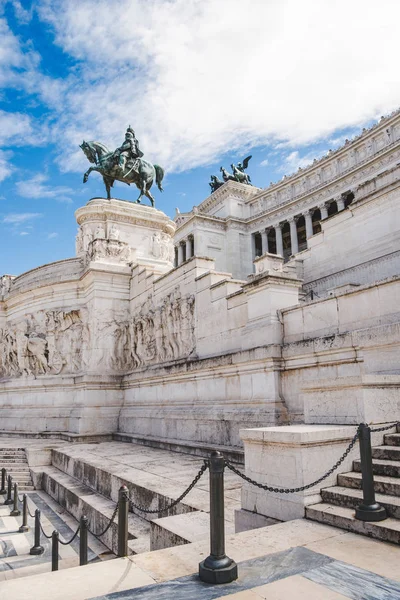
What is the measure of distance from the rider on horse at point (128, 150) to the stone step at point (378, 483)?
22625mm

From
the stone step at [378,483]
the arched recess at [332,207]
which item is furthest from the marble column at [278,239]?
the stone step at [378,483]

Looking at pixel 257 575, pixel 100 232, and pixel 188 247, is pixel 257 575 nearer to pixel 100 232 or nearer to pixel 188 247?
pixel 100 232

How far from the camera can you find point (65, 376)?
20422mm

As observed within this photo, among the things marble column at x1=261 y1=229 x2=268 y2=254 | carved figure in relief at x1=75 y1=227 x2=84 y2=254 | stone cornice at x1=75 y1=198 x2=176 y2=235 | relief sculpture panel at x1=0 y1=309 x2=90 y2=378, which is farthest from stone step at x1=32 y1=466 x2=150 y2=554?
marble column at x1=261 y1=229 x2=268 y2=254

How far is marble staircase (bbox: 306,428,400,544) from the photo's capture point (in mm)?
4594

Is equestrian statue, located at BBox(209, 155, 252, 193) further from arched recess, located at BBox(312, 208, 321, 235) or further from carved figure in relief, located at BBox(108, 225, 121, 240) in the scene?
carved figure in relief, located at BBox(108, 225, 121, 240)

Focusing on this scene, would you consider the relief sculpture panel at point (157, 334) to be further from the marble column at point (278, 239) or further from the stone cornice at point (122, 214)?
the marble column at point (278, 239)

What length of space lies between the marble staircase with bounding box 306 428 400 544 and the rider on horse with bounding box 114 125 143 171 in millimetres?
22558

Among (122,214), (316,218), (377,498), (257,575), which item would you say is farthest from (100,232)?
(316,218)

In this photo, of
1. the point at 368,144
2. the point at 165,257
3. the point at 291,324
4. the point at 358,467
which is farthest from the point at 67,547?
the point at 368,144

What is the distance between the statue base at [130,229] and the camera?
22641mm

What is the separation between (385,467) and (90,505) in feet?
20.9

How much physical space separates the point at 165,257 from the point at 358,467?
60.8 feet

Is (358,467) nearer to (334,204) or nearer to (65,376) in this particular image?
(65,376)
